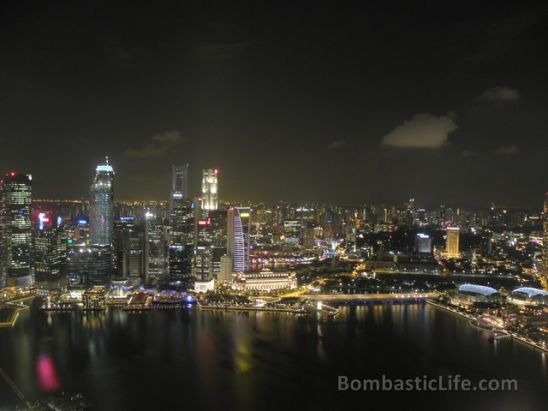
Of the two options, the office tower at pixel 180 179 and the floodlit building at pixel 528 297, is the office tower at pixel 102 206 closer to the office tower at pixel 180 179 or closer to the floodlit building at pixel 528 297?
the office tower at pixel 180 179

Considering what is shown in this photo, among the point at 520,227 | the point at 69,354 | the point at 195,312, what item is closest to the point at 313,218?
the point at 520,227

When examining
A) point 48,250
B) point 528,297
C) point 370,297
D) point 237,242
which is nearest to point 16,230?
point 48,250

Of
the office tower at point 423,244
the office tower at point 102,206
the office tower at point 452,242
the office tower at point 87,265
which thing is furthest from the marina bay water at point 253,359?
the office tower at point 452,242

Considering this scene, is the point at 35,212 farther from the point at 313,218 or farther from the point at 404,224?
the point at 404,224

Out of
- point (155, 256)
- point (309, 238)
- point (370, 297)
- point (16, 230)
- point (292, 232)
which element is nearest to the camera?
point (370, 297)

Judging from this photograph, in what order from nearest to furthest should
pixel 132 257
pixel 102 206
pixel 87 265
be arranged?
pixel 87 265
pixel 132 257
pixel 102 206

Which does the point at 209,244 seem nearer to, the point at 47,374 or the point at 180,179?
the point at 180,179

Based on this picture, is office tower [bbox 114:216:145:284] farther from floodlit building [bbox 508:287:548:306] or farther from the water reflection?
floodlit building [bbox 508:287:548:306]
